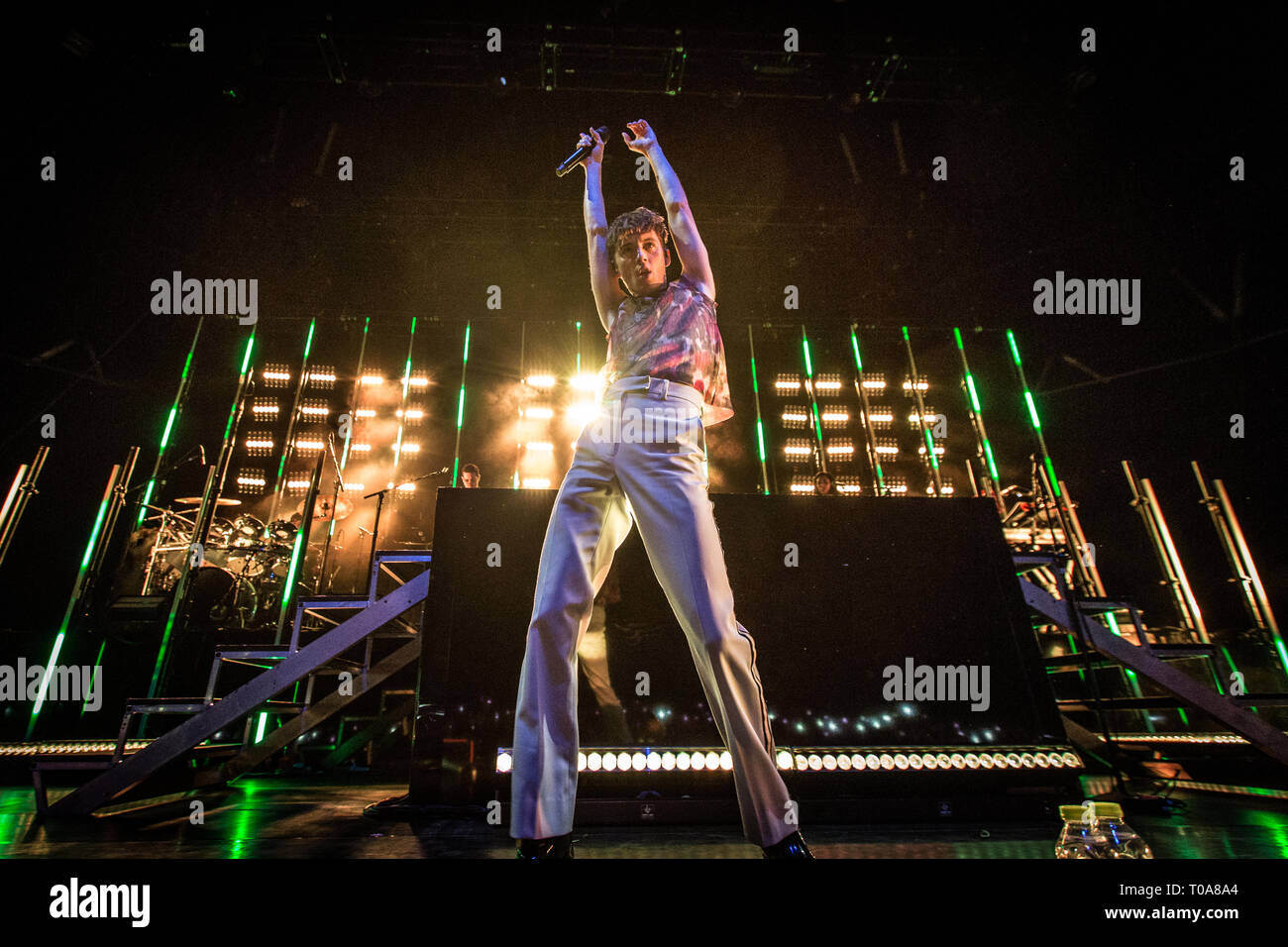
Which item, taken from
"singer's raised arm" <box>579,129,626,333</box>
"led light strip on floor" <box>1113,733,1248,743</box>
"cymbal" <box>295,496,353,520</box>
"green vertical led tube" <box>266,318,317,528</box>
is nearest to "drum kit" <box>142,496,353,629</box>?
"cymbal" <box>295,496,353,520</box>

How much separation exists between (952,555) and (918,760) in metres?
0.98

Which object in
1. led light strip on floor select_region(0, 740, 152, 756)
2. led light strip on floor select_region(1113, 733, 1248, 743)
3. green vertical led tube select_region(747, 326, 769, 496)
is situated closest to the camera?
led light strip on floor select_region(1113, 733, 1248, 743)

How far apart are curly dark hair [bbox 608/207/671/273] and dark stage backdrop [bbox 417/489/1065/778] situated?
1176 mm

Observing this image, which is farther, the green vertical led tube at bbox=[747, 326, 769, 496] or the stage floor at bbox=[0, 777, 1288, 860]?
the green vertical led tube at bbox=[747, 326, 769, 496]

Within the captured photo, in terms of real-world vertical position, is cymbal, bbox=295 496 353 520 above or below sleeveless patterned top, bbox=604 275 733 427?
above

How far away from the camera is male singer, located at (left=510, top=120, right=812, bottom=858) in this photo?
1505 mm

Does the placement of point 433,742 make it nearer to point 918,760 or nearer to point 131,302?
point 918,760

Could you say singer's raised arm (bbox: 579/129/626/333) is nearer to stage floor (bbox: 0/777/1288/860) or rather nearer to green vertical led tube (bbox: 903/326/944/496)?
stage floor (bbox: 0/777/1288/860)

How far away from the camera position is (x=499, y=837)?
2055mm

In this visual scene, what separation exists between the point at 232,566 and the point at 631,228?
780 centimetres

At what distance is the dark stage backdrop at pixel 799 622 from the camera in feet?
8.21

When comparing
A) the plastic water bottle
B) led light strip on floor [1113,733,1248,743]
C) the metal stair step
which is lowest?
led light strip on floor [1113,733,1248,743]

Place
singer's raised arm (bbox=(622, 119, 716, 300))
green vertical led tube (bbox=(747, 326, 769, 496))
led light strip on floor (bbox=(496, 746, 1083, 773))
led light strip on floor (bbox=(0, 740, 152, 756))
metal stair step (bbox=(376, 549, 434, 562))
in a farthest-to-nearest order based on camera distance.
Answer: green vertical led tube (bbox=(747, 326, 769, 496)) < metal stair step (bbox=(376, 549, 434, 562)) < led light strip on floor (bbox=(0, 740, 152, 756)) < led light strip on floor (bbox=(496, 746, 1083, 773)) < singer's raised arm (bbox=(622, 119, 716, 300))

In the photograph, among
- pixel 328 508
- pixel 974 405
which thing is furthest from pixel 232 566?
pixel 974 405
